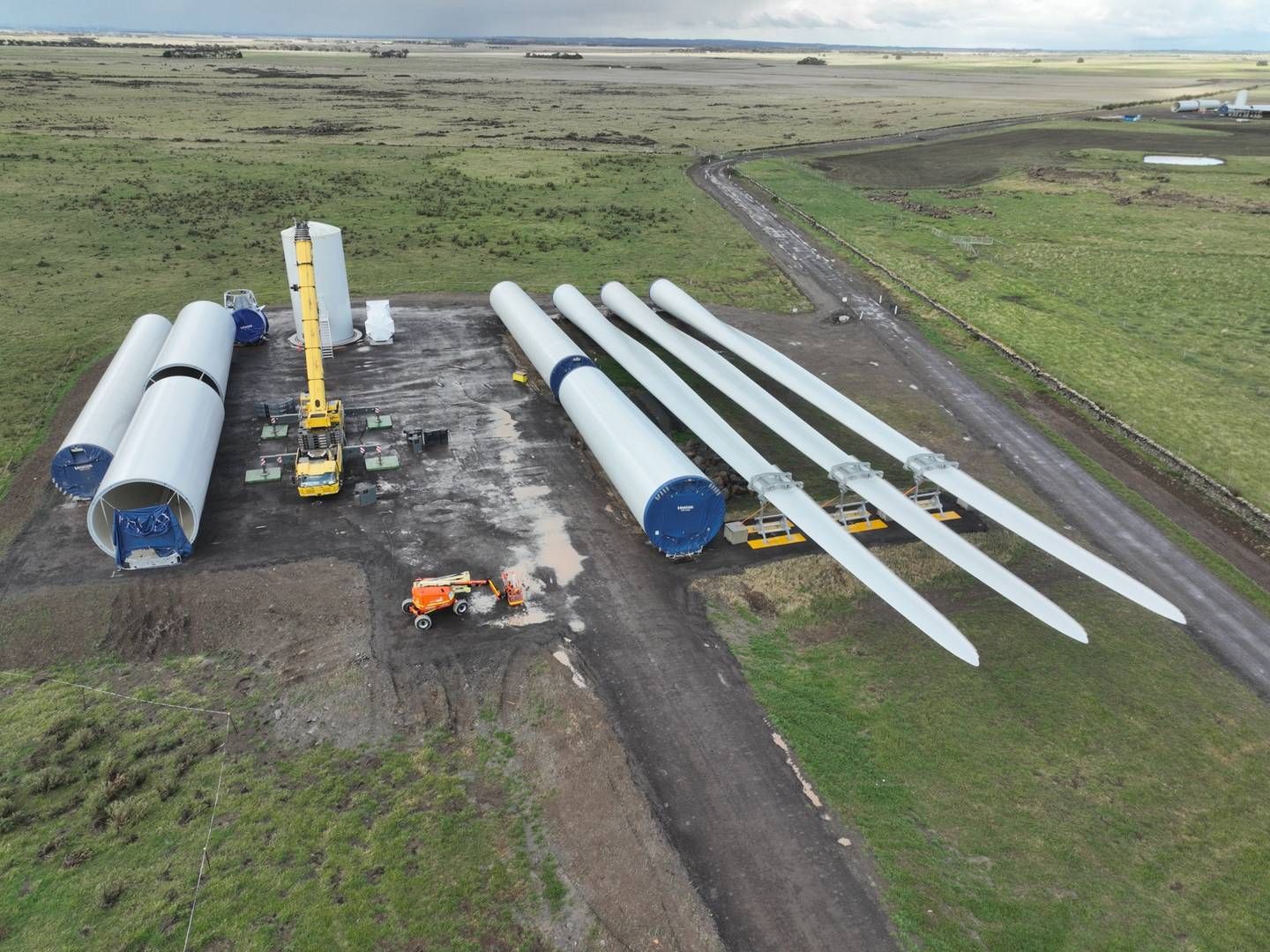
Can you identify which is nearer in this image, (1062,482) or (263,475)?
(263,475)

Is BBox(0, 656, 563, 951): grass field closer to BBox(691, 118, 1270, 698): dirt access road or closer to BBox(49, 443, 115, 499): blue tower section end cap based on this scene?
BBox(49, 443, 115, 499): blue tower section end cap

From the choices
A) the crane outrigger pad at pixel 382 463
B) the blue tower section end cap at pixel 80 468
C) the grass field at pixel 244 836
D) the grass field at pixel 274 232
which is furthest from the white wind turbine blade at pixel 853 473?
the blue tower section end cap at pixel 80 468

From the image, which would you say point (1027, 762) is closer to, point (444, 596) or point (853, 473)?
point (853, 473)

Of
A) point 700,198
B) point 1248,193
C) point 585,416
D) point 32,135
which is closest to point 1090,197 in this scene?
point 1248,193

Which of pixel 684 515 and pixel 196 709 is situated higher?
pixel 684 515

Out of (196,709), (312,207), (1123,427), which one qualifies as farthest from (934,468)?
(312,207)

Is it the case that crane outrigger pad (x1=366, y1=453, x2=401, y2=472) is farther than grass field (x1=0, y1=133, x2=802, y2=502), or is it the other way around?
grass field (x1=0, y1=133, x2=802, y2=502)

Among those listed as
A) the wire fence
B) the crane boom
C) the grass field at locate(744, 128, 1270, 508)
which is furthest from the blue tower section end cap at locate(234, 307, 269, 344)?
the grass field at locate(744, 128, 1270, 508)

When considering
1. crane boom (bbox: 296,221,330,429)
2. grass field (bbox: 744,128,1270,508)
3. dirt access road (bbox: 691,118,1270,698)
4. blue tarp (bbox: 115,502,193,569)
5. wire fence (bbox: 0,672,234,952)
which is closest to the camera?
wire fence (bbox: 0,672,234,952)
